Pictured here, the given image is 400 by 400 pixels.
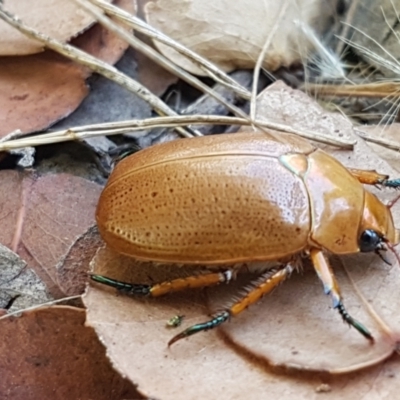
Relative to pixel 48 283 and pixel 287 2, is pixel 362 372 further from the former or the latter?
pixel 287 2

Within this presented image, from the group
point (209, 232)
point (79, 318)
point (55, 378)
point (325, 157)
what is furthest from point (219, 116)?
point (55, 378)

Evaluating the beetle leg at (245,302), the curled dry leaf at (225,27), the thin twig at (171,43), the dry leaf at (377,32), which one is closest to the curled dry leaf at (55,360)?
the beetle leg at (245,302)

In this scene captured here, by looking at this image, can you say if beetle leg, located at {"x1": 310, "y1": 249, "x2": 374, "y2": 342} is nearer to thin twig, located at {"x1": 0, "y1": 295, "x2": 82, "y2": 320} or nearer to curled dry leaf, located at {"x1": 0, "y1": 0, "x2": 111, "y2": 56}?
thin twig, located at {"x1": 0, "y1": 295, "x2": 82, "y2": 320}

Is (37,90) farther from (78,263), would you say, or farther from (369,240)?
(369,240)

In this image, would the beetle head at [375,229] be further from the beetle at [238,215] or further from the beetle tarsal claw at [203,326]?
the beetle tarsal claw at [203,326]

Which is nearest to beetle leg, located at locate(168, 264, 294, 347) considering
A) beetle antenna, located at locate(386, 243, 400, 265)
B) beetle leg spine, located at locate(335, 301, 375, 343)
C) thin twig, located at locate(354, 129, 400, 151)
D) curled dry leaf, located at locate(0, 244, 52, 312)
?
beetle leg spine, located at locate(335, 301, 375, 343)

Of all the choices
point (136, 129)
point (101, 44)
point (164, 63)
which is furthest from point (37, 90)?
point (164, 63)
